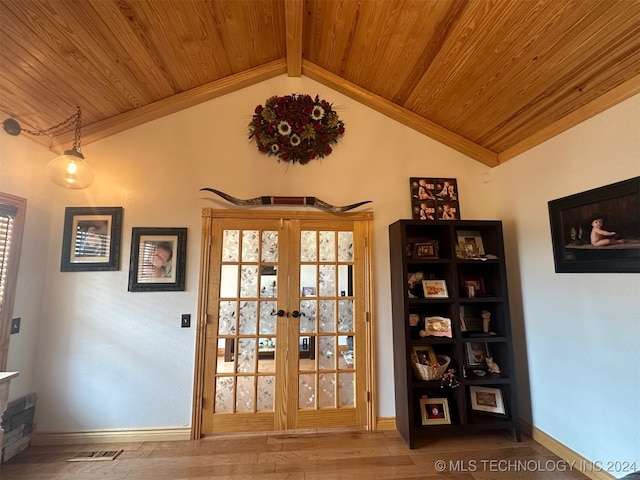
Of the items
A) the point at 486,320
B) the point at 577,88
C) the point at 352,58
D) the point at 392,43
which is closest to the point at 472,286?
the point at 486,320

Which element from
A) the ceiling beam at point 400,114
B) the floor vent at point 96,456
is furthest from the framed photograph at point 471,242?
the floor vent at point 96,456

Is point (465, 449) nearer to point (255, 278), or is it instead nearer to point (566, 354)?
point (566, 354)

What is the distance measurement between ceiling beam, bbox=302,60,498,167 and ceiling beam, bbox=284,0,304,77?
0.36ft

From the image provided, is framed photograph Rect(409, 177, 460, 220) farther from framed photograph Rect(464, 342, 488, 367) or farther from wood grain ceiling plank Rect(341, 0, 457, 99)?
framed photograph Rect(464, 342, 488, 367)

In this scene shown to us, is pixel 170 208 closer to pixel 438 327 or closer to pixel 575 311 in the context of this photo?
pixel 438 327

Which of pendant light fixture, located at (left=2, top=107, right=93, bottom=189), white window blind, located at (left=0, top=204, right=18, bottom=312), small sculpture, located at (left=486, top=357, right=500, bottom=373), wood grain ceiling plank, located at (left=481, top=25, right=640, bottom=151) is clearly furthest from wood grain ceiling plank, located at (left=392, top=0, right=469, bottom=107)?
white window blind, located at (left=0, top=204, right=18, bottom=312)

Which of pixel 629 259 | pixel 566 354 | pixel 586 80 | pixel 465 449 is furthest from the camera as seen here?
pixel 465 449

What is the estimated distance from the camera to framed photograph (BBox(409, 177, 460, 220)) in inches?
108

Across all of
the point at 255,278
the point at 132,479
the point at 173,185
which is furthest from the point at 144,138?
the point at 132,479

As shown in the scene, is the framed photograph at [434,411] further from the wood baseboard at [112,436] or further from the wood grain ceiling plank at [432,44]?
the wood grain ceiling plank at [432,44]

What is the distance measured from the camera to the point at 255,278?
258 cm

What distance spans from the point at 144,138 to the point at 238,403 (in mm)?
2590

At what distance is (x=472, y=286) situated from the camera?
8.50 ft

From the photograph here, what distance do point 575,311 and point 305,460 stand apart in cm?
227
